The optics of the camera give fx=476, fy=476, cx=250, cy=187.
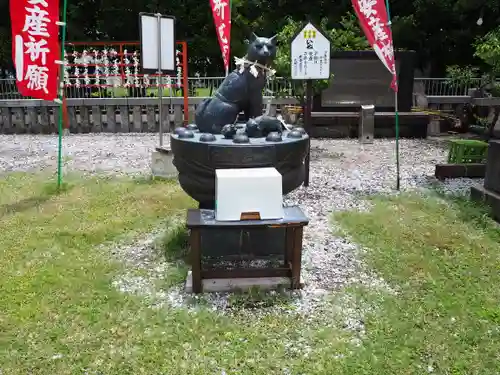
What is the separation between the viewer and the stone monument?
163 inches

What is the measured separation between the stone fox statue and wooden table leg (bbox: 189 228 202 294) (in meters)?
1.55

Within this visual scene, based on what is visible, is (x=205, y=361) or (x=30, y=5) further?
(x=30, y=5)

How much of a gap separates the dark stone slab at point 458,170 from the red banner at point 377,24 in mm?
2115

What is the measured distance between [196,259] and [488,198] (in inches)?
162

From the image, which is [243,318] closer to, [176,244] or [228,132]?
[176,244]

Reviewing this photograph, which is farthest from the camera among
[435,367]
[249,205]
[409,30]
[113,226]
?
[409,30]

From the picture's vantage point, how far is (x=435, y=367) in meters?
2.97

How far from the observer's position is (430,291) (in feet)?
13.0

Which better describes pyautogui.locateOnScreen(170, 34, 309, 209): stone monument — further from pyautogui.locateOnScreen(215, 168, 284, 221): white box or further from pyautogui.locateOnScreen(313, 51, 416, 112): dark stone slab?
pyautogui.locateOnScreen(313, 51, 416, 112): dark stone slab

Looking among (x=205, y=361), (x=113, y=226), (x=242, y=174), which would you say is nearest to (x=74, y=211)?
(x=113, y=226)

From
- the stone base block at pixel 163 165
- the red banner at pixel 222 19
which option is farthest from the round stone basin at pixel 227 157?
the red banner at pixel 222 19

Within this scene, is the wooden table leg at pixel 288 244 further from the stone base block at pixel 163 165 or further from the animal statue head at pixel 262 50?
the stone base block at pixel 163 165

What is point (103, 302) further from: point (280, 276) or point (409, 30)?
point (409, 30)

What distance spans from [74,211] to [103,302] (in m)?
2.63
